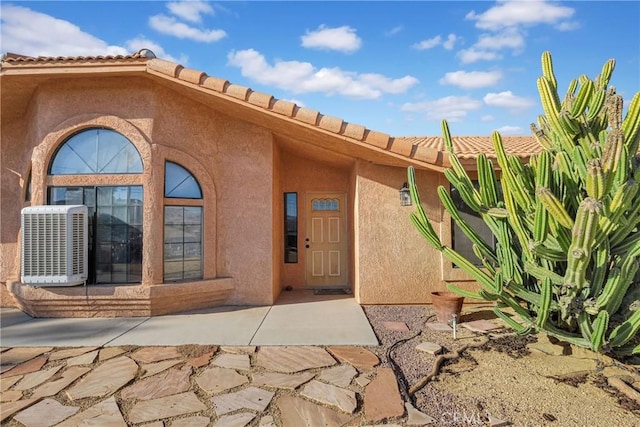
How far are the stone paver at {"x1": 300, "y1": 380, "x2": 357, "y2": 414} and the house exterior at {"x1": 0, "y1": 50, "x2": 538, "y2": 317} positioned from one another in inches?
149

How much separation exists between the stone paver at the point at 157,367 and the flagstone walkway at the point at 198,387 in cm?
1

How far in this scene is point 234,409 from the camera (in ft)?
11.6

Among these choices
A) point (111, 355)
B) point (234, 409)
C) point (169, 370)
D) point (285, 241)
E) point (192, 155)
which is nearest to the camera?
point (234, 409)

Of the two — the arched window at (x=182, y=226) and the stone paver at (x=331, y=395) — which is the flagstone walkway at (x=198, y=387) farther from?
the arched window at (x=182, y=226)

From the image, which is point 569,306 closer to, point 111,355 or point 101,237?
point 111,355

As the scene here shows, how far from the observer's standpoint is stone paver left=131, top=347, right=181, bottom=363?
187 inches

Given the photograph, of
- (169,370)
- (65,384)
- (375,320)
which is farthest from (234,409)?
(375,320)

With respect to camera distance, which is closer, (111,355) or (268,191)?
(111,355)

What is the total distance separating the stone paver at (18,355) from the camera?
4730mm

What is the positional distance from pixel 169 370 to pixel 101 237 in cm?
397

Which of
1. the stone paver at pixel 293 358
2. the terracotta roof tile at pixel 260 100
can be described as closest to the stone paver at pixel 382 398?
the stone paver at pixel 293 358

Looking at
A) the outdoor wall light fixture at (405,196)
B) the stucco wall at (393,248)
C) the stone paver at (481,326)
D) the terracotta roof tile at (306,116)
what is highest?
the terracotta roof tile at (306,116)

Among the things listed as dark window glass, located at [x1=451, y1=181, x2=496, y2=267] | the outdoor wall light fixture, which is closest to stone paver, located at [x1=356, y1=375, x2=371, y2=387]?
the outdoor wall light fixture

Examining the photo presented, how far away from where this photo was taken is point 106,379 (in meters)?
4.20
